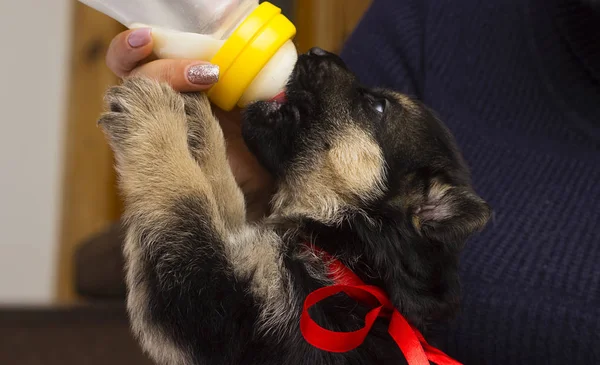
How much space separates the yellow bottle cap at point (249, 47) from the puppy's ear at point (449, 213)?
0.51 m

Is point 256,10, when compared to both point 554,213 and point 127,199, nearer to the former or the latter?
point 127,199

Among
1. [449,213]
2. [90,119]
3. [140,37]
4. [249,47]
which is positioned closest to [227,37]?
[249,47]

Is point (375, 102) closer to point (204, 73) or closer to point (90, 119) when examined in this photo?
point (204, 73)

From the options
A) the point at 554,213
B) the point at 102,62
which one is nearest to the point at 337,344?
the point at 554,213

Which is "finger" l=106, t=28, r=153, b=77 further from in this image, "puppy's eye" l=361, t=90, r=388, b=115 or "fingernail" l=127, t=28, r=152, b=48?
"puppy's eye" l=361, t=90, r=388, b=115

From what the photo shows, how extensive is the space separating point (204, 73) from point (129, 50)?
22cm

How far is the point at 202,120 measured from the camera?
141 cm

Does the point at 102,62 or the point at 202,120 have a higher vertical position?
the point at 202,120

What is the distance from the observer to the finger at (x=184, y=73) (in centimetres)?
129

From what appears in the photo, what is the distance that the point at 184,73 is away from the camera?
1312 millimetres

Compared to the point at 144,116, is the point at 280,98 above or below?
above

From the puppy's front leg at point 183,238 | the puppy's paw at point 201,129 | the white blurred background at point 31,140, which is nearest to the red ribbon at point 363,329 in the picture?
the puppy's front leg at point 183,238

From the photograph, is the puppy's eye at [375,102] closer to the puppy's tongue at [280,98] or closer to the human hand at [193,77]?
the puppy's tongue at [280,98]

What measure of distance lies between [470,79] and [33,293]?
295cm
